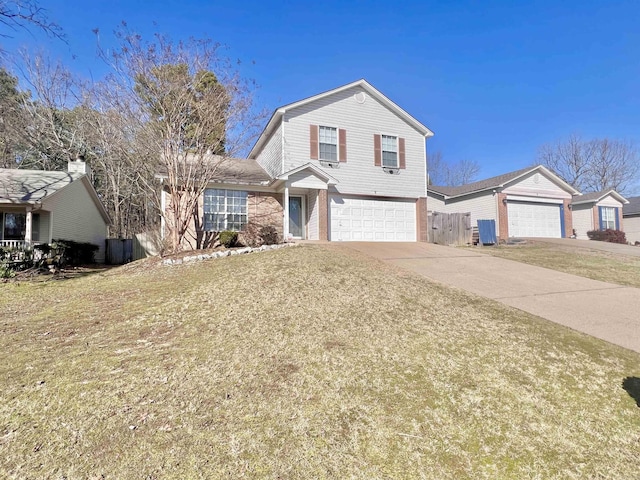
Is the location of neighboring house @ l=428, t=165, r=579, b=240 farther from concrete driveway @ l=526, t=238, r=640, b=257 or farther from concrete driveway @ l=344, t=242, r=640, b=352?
concrete driveway @ l=344, t=242, r=640, b=352

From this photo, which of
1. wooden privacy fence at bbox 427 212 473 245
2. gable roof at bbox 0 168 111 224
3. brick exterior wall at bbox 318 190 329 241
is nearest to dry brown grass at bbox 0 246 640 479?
brick exterior wall at bbox 318 190 329 241

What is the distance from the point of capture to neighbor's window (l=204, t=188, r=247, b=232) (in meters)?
13.6

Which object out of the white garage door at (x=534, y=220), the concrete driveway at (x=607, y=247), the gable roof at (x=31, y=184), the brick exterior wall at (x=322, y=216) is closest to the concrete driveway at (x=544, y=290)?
the brick exterior wall at (x=322, y=216)

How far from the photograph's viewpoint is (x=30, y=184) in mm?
15125

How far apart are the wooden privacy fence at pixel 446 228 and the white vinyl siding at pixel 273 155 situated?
7859 millimetres

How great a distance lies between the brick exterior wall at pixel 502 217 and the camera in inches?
733

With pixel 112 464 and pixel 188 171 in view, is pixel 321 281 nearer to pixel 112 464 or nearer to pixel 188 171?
pixel 112 464

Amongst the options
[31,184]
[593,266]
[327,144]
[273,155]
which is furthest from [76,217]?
[593,266]

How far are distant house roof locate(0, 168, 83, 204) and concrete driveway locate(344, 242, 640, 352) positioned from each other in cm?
1402

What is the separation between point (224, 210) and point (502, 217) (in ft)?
49.9

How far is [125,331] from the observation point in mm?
4754

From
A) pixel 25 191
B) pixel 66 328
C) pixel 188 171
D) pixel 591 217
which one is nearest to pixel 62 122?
pixel 25 191

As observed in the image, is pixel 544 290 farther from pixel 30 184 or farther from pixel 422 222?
pixel 30 184

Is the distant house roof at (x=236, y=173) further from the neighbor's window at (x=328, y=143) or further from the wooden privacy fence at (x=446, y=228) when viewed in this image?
the wooden privacy fence at (x=446, y=228)
